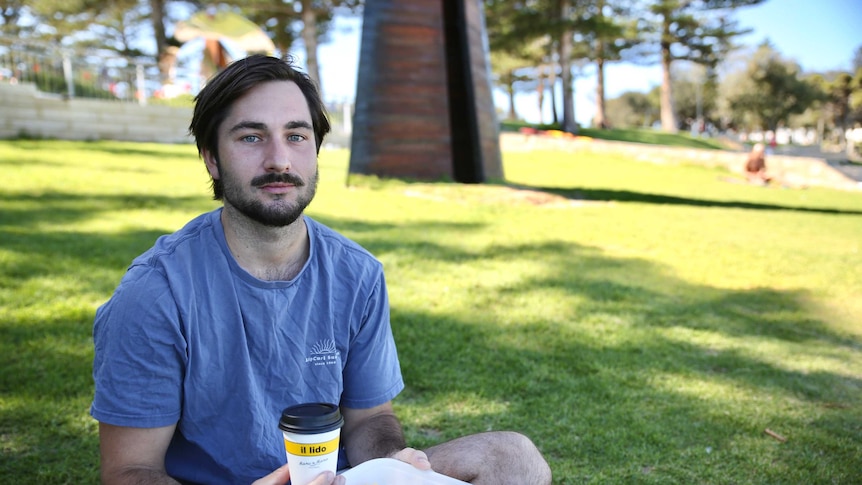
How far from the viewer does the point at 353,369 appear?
7.17 feet

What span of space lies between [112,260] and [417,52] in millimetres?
6670

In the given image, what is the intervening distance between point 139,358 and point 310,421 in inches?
21.1

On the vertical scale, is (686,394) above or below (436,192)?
below

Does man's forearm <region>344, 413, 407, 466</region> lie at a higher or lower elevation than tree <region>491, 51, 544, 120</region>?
lower

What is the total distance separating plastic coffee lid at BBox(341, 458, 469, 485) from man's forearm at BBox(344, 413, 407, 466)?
0.27m

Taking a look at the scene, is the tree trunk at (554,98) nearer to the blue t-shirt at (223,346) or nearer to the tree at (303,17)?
the tree at (303,17)

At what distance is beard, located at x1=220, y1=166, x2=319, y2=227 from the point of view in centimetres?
199

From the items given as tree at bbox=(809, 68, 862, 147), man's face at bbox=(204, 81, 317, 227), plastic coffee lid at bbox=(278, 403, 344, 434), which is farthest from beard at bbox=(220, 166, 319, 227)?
tree at bbox=(809, 68, 862, 147)

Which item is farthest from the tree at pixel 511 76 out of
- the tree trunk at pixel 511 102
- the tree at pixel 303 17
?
the tree at pixel 303 17

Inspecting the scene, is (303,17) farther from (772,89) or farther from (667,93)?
(772,89)

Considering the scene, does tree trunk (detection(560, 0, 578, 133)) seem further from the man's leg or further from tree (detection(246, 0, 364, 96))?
the man's leg

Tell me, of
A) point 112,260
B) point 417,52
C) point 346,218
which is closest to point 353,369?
point 112,260

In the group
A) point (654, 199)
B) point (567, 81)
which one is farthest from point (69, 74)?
point (567, 81)

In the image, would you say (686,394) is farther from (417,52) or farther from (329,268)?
(417,52)
